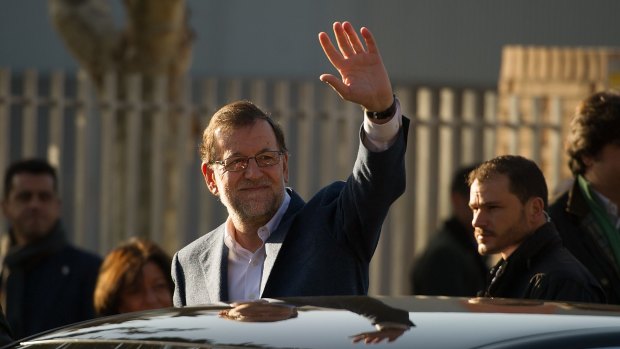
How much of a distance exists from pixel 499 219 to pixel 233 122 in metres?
0.92

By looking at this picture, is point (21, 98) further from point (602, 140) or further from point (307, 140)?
point (602, 140)

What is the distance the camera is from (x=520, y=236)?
4312 mm

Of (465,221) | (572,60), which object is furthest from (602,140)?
(572,60)

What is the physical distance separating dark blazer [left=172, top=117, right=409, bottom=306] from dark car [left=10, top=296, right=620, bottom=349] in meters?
0.73

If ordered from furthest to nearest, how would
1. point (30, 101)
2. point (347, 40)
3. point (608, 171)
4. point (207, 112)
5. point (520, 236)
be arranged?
point (207, 112) < point (30, 101) < point (608, 171) < point (520, 236) < point (347, 40)

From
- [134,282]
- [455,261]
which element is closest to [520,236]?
[134,282]

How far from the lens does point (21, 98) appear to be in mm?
9711

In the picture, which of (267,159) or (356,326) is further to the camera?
(267,159)

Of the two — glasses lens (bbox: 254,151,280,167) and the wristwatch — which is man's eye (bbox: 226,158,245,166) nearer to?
glasses lens (bbox: 254,151,280,167)

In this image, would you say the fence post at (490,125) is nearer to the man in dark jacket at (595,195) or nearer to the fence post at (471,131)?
the fence post at (471,131)

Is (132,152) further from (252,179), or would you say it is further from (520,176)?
(252,179)

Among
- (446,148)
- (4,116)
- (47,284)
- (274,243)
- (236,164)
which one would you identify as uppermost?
(4,116)

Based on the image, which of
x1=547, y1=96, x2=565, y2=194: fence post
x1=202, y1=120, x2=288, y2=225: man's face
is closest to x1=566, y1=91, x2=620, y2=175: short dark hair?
x1=202, y1=120, x2=288, y2=225: man's face

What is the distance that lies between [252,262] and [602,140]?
1459 millimetres
